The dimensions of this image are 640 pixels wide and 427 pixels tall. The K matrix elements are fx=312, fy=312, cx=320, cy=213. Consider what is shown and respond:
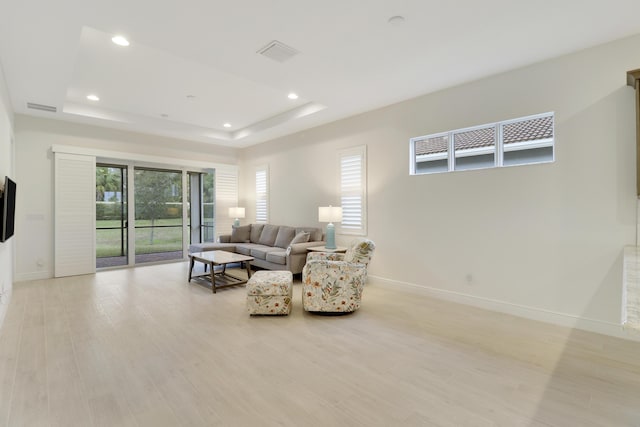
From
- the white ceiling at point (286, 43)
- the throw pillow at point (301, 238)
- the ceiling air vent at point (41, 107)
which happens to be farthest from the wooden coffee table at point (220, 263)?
the ceiling air vent at point (41, 107)

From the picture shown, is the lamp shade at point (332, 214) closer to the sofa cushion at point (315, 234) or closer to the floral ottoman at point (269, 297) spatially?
the sofa cushion at point (315, 234)

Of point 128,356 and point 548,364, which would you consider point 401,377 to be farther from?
point 128,356

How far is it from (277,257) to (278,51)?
3242 millimetres

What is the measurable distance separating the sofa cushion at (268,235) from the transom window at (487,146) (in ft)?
10.5

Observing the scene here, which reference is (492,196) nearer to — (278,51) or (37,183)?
(278,51)

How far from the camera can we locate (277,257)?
5340 millimetres

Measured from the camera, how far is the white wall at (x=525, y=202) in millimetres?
3055

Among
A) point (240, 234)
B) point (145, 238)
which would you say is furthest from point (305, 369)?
point (145, 238)

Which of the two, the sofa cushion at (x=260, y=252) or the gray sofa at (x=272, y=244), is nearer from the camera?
the gray sofa at (x=272, y=244)

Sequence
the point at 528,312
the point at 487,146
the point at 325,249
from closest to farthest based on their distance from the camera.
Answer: the point at 528,312 → the point at 487,146 → the point at 325,249

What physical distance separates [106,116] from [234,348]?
16.9ft

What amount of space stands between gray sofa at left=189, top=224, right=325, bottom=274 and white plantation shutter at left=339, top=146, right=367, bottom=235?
667 mm

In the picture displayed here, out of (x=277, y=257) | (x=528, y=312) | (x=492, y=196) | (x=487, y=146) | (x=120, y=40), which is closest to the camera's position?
(x=120, y=40)

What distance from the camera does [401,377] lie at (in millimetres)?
2316
